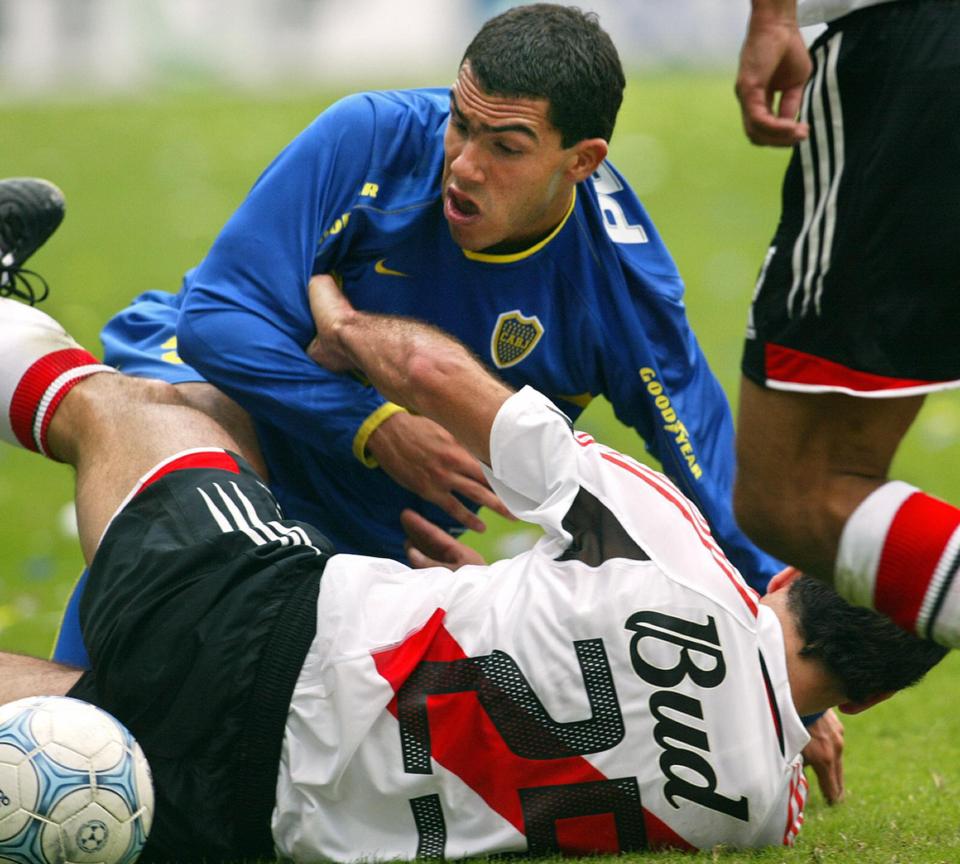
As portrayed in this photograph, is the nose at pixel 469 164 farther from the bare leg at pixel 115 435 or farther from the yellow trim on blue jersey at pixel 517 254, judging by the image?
the bare leg at pixel 115 435

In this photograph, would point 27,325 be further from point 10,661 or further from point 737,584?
point 737,584

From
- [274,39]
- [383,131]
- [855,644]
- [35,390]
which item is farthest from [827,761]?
[274,39]

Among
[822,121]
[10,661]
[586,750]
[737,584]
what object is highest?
[822,121]

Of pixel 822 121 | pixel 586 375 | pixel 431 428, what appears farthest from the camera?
pixel 586 375

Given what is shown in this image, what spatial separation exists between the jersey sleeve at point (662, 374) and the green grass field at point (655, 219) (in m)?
0.76

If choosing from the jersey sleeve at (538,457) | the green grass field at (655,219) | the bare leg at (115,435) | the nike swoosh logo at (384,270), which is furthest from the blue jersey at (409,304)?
the jersey sleeve at (538,457)

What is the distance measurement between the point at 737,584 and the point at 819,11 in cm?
100

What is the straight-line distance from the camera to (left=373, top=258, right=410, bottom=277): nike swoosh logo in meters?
4.23

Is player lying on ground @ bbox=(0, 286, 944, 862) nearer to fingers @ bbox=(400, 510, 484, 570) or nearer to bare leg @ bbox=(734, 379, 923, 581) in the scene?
bare leg @ bbox=(734, 379, 923, 581)

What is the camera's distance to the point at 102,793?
279 cm

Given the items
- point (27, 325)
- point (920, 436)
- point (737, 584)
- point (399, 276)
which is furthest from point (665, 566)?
point (920, 436)

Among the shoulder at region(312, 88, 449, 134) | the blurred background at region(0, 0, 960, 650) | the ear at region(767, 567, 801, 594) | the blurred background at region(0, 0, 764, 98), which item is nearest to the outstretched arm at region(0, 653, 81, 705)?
the ear at region(767, 567, 801, 594)

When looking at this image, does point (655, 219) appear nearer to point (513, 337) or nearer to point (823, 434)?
point (513, 337)

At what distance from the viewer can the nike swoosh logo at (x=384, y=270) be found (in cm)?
423
